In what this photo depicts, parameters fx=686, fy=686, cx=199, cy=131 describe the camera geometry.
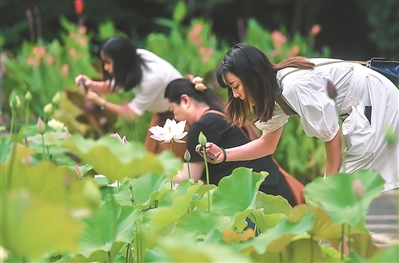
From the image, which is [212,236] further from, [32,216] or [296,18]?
[296,18]

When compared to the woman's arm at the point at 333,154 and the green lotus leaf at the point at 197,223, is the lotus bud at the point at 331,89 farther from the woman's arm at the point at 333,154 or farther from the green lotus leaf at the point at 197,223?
the woman's arm at the point at 333,154

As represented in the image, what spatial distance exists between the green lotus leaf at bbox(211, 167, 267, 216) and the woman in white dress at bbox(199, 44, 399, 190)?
45cm

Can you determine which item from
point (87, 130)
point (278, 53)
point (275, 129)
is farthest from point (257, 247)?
point (278, 53)

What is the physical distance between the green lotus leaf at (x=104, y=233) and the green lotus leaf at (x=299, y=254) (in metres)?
0.24

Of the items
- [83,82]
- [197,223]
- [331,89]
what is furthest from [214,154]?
[83,82]

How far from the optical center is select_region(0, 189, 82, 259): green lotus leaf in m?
0.73

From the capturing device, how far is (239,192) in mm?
1352

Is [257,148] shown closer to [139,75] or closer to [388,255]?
[388,255]

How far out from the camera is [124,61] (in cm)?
345

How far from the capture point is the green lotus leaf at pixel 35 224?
732 mm

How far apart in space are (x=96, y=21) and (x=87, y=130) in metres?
A: 5.39

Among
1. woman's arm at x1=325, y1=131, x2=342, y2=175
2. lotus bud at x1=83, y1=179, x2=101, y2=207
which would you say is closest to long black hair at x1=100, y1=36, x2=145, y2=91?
woman's arm at x1=325, y1=131, x2=342, y2=175

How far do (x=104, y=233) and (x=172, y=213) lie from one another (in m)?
0.13

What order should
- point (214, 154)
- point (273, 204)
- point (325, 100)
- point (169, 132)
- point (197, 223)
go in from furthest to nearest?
1. point (214, 154)
2. point (325, 100)
3. point (169, 132)
4. point (273, 204)
5. point (197, 223)
